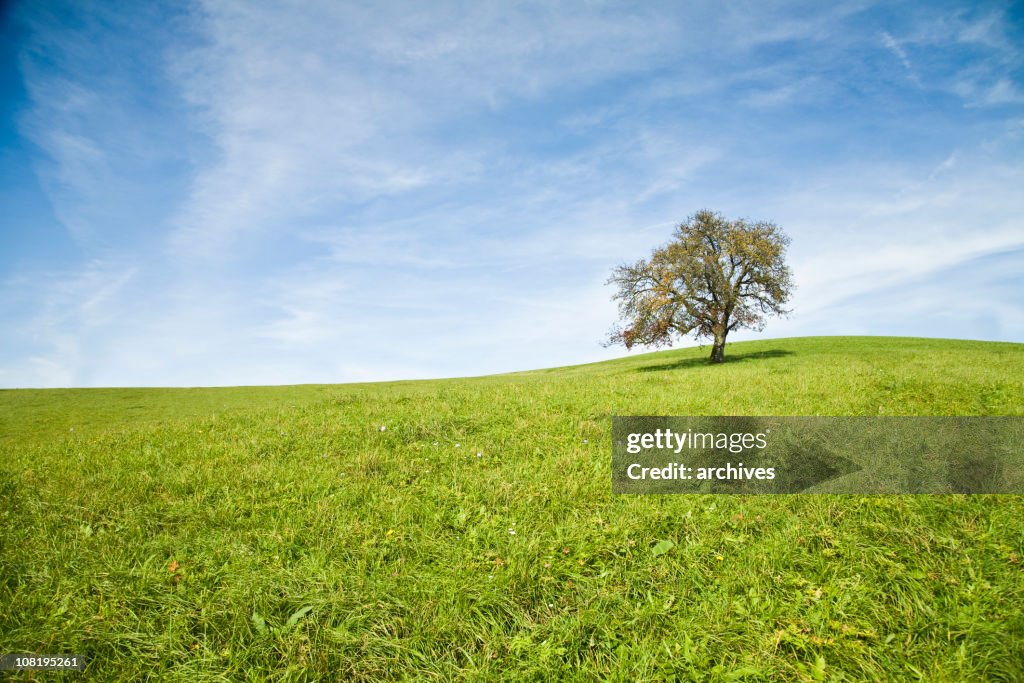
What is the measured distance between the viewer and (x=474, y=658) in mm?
4465

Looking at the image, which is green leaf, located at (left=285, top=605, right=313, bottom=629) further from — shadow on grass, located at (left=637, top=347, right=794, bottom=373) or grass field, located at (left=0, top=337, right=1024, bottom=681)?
shadow on grass, located at (left=637, top=347, right=794, bottom=373)

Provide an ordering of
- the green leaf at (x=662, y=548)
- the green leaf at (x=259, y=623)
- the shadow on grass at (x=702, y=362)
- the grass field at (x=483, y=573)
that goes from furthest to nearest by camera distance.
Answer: the shadow on grass at (x=702, y=362) → the green leaf at (x=662, y=548) → the green leaf at (x=259, y=623) → the grass field at (x=483, y=573)

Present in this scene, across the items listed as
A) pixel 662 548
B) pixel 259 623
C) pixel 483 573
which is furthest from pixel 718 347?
pixel 259 623

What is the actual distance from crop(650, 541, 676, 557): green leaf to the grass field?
0.02m

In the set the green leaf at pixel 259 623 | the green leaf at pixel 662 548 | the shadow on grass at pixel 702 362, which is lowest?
the green leaf at pixel 259 623

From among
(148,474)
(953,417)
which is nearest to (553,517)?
(148,474)

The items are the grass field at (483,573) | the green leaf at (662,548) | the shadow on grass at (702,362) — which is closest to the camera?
the grass field at (483,573)

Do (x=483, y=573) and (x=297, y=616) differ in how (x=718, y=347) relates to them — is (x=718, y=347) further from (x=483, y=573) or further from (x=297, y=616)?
(x=297, y=616)

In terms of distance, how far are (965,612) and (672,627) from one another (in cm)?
264

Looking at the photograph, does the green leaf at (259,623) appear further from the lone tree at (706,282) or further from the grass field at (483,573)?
the lone tree at (706,282)

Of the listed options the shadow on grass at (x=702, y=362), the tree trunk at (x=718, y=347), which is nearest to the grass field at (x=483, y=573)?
the shadow on grass at (x=702, y=362)

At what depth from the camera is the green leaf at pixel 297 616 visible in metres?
4.82

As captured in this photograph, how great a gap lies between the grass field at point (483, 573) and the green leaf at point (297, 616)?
0.03m

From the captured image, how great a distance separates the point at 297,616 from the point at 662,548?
3.96 meters
